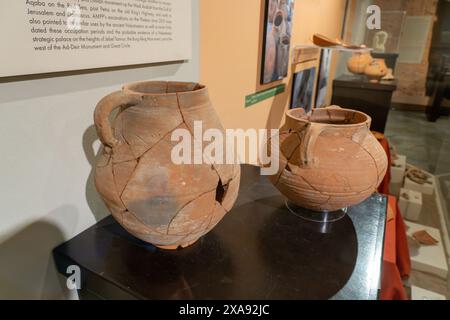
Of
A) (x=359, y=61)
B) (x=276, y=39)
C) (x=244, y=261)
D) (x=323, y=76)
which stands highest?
(x=276, y=39)

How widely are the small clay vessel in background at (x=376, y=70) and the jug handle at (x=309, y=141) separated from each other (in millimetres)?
1868

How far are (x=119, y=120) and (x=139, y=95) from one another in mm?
59

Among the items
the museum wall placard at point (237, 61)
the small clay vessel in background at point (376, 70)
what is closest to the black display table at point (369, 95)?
the small clay vessel in background at point (376, 70)

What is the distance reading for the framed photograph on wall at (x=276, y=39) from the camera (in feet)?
4.14

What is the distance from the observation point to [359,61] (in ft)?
7.13

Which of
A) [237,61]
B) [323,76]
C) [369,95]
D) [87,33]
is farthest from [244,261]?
[323,76]

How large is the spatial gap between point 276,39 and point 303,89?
2.10ft

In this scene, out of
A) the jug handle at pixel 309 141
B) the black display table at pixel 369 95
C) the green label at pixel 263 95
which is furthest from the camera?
the black display table at pixel 369 95

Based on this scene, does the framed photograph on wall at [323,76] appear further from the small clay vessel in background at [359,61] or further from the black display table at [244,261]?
the black display table at [244,261]

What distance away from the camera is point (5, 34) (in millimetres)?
395

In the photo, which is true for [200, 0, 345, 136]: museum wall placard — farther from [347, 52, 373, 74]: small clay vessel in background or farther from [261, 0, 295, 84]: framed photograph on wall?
[347, 52, 373, 74]: small clay vessel in background

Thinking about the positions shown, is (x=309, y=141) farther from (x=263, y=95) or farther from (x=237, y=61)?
(x=263, y=95)

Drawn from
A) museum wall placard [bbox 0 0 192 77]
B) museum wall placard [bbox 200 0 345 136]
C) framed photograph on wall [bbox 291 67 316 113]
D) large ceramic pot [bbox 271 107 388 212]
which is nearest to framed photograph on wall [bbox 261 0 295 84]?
museum wall placard [bbox 200 0 345 136]

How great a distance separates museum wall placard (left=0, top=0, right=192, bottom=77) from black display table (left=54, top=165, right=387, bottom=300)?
1.01 feet
